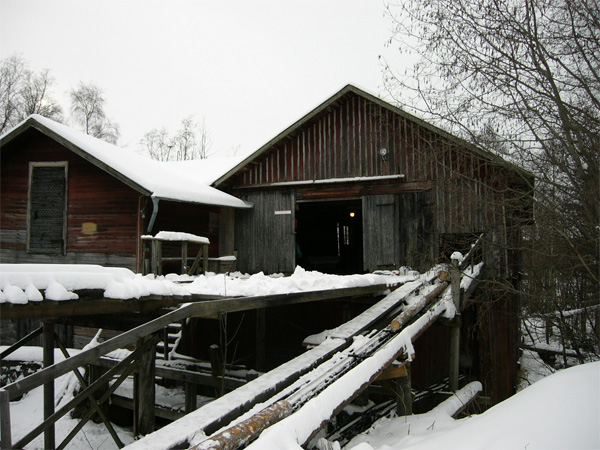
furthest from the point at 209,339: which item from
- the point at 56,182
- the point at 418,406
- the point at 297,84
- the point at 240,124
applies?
the point at 297,84

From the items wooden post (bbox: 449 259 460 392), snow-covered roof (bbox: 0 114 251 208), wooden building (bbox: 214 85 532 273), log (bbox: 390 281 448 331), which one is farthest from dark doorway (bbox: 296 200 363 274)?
wooden post (bbox: 449 259 460 392)

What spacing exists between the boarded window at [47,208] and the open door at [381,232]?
9.01 m

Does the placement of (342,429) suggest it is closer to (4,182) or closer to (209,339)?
(209,339)

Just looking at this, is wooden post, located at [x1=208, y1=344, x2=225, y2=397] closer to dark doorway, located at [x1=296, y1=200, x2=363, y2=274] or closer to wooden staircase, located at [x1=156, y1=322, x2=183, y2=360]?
wooden staircase, located at [x1=156, y1=322, x2=183, y2=360]

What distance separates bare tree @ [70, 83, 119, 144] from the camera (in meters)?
33.7

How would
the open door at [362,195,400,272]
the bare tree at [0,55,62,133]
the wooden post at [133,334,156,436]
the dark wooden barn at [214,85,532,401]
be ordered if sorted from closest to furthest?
the wooden post at [133,334,156,436] → the dark wooden barn at [214,85,532,401] → the open door at [362,195,400,272] → the bare tree at [0,55,62,133]

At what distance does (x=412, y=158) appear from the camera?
11.7 meters

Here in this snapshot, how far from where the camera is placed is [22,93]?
29547mm

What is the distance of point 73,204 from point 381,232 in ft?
29.9

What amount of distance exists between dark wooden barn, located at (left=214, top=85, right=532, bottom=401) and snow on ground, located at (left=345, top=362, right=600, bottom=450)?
535cm

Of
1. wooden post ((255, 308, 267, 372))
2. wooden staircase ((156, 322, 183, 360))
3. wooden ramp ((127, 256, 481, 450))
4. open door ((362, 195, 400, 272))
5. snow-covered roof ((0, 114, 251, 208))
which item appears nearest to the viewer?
wooden ramp ((127, 256, 481, 450))

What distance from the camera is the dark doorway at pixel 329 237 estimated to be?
17.8m

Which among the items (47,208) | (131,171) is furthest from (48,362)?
(47,208)

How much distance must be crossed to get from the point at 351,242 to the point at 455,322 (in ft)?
50.0
